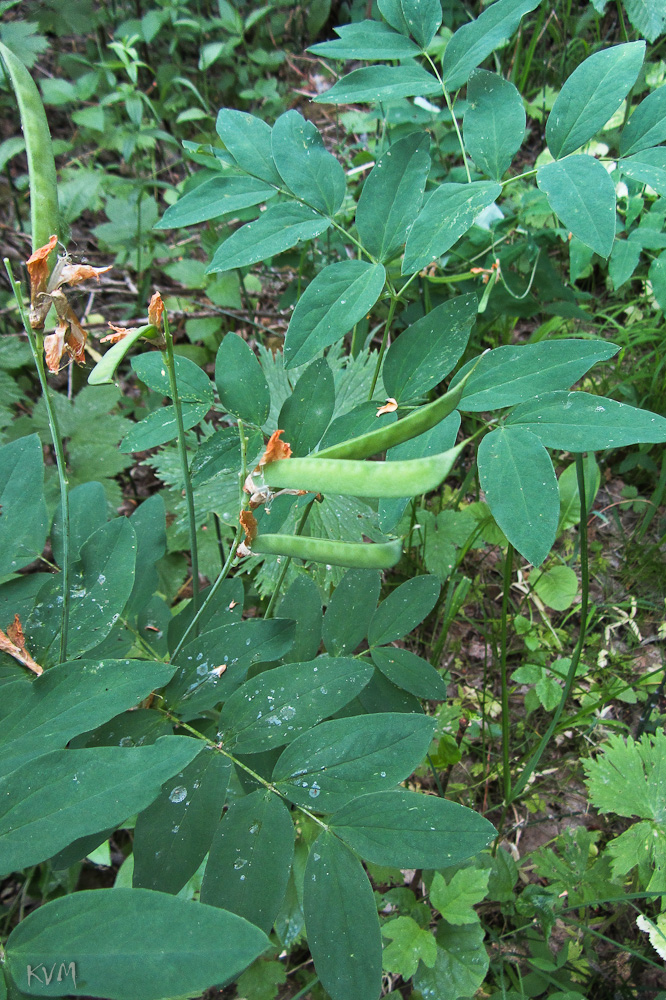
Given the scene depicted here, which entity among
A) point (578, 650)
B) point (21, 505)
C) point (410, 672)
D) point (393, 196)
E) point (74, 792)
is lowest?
point (578, 650)

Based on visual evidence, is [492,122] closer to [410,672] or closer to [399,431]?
[399,431]

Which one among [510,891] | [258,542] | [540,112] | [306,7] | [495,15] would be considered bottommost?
[510,891]

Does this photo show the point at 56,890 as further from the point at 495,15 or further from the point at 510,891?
the point at 495,15

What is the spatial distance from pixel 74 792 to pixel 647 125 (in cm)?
110

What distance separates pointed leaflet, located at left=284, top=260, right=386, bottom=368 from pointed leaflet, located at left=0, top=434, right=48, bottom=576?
0.39 m

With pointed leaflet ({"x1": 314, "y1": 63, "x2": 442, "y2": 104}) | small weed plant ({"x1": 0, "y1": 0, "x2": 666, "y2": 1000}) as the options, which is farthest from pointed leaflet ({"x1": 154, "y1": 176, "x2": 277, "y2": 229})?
pointed leaflet ({"x1": 314, "y1": 63, "x2": 442, "y2": 104})

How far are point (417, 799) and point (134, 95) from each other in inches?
109

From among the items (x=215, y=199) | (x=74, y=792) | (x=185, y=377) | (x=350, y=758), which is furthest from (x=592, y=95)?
(x=74, y=792)

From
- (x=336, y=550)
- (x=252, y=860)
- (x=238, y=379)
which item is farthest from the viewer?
(x=238, y=379)

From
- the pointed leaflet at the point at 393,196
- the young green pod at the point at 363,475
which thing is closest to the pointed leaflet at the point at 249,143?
the pointed leaflet at the point at 393,196

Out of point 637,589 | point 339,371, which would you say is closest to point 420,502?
point 339,371

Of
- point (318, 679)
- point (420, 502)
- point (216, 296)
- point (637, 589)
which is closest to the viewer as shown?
point (318, 679)

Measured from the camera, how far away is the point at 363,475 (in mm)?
495

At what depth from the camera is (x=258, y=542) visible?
1.95 feet
